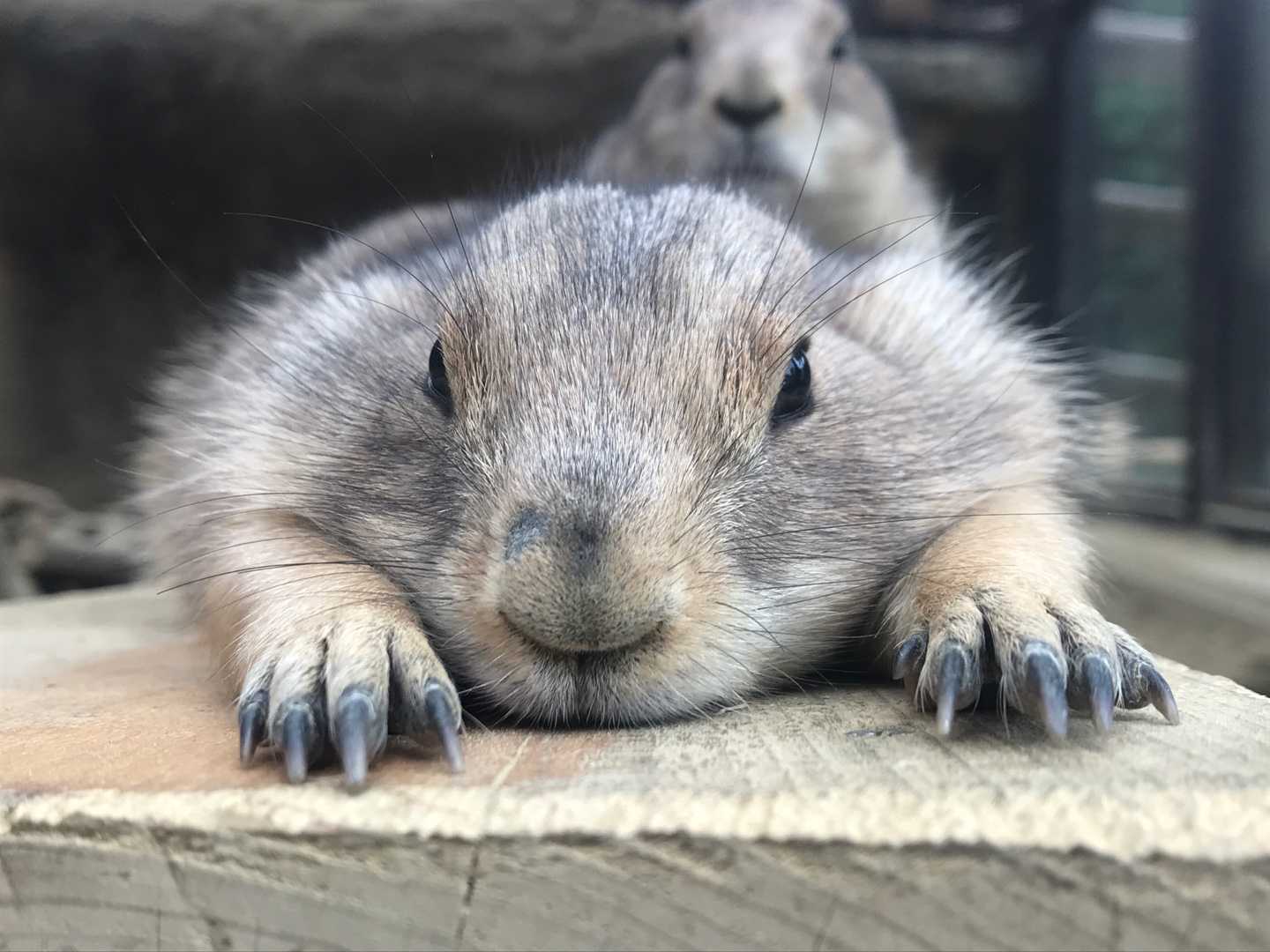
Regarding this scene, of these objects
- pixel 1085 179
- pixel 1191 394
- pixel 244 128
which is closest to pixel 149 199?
pixel 244 128

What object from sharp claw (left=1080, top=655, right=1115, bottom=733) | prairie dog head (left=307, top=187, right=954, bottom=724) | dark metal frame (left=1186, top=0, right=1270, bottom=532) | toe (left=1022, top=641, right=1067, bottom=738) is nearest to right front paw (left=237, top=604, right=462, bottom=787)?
prairie dog head (left=307, top=187, right=954, bottom=724)

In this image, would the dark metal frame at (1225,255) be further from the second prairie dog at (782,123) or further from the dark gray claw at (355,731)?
the dark gray claw at (355,731)

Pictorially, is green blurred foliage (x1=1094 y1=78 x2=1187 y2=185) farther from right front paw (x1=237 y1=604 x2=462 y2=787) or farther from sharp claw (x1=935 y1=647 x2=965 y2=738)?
right front paw (x1=237 y1=604 x2=462 y2=787)

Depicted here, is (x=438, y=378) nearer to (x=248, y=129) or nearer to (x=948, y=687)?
(x=948, y=687)

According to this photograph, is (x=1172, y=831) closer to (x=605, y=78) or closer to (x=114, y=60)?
(x=605, y=78)

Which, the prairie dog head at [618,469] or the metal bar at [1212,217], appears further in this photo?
the metal bar at [1212,217]

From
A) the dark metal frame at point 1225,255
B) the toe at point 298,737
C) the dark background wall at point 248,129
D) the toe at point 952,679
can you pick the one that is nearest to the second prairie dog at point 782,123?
the dark background wall at point 248,129
